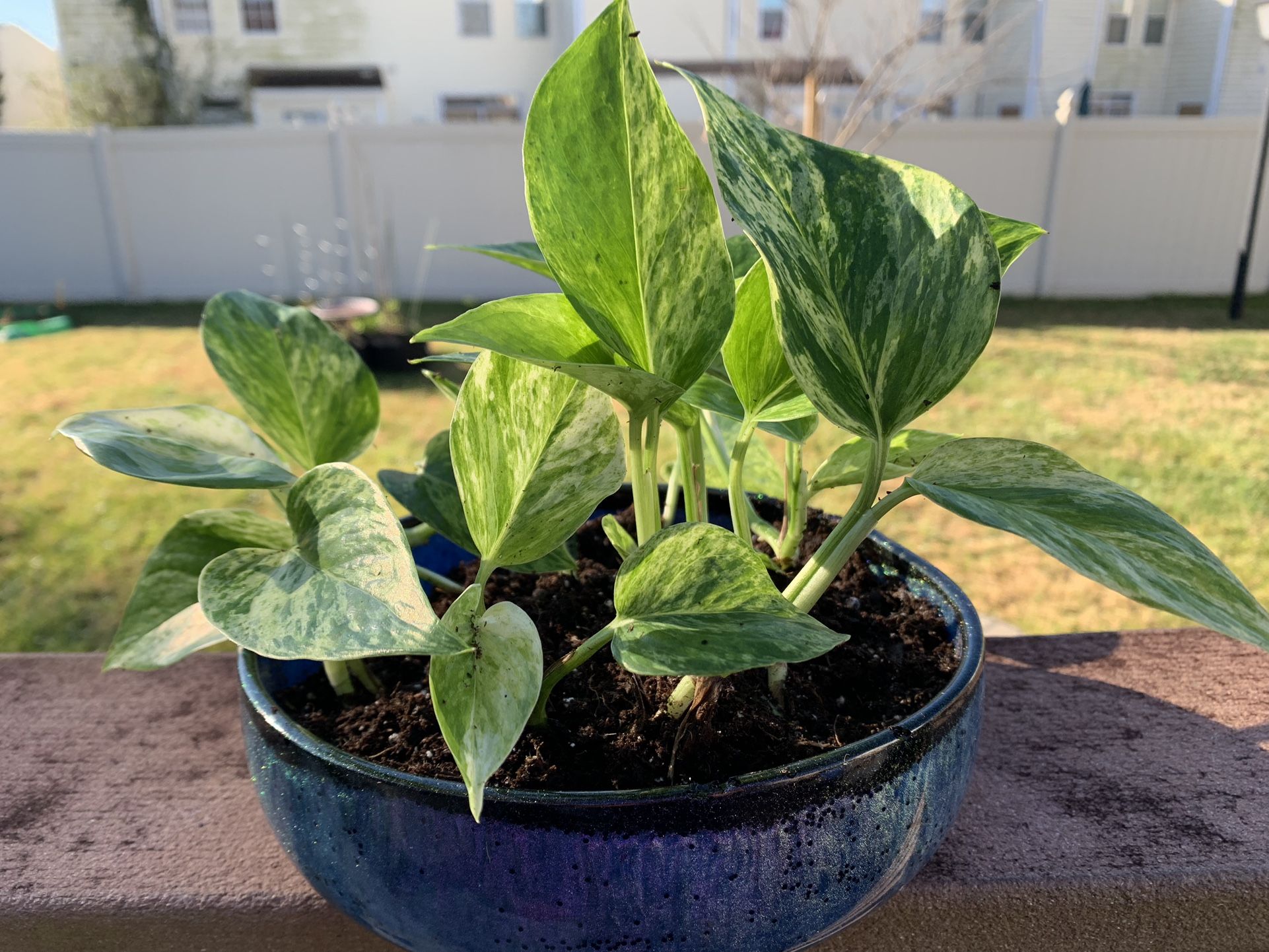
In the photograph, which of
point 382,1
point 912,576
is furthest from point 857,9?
point 912,576

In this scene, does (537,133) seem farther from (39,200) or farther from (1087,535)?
(39,200)

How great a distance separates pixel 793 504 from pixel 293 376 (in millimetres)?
282

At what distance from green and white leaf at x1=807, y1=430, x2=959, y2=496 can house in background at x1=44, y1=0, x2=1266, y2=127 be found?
29.4ft

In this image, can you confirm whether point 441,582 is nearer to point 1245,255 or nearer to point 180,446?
point 180,446

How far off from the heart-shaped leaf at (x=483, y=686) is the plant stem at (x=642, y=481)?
0.24 feet

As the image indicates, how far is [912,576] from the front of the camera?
498 millimetres

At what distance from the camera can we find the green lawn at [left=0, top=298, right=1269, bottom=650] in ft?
5.76

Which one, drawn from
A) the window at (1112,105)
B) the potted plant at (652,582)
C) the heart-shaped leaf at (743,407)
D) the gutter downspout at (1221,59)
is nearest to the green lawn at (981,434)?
the heart-shaped leaf at (743,407)

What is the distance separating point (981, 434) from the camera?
109 inches

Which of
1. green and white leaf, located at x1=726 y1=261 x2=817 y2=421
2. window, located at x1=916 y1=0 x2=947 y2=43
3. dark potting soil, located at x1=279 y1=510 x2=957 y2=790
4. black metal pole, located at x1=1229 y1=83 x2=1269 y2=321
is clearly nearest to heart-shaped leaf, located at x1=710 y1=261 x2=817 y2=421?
green and white leaf, located at x1=726 y1=261 x2=817 y2=421

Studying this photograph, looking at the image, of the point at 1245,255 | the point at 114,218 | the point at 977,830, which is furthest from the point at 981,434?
the point at 114,218

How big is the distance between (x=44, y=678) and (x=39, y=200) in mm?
6010

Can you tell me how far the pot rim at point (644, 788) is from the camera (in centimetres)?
29

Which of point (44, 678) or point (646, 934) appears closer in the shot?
point (646, 934)
